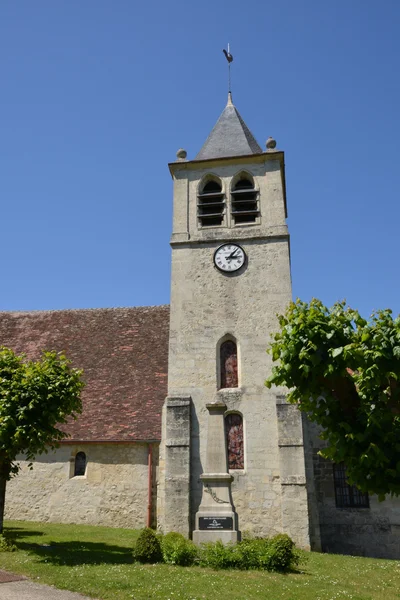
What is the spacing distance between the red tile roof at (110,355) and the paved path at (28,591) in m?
7.55

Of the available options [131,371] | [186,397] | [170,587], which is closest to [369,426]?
[170,587]

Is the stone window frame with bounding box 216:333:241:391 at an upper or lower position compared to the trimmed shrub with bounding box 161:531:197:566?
upper

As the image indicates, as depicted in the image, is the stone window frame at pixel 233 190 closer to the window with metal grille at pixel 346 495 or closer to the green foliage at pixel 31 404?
the green foliage at pixel 31 404

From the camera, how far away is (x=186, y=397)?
14805 mm

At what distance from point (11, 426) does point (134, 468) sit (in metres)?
5.88

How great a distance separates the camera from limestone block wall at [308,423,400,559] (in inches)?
542

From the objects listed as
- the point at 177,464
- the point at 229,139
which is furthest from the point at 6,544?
the point at 229,139

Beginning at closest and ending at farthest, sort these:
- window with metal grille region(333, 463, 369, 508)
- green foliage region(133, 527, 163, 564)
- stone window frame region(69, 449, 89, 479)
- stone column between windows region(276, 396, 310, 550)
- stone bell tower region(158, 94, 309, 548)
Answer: green foliage region(133, 527, 163, 564) < stone column between windows region(276, 396, 310, 550) < stone bell tower region(158, 94, 309, 548) < window with metal grille region(333, 463, 369, 508) < stone window frame region(69, 449, 89, 479)

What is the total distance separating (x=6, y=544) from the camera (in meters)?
10.5

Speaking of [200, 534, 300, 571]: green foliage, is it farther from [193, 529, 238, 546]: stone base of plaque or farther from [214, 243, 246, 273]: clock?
[214, 243, 246, 273]: clock

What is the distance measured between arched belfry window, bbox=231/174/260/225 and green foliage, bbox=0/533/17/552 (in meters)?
11.3

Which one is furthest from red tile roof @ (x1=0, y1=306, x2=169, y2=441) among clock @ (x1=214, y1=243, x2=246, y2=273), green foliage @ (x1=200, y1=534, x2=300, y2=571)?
green foliage @ (x1=200, y1=534, x2=300, y2=571)

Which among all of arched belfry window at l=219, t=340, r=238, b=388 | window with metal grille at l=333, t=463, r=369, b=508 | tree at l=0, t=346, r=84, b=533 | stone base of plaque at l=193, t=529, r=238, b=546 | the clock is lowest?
stone base of plaque at l=193, t=529, r=238, b=546

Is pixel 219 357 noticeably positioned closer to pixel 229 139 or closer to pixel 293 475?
pixel 293 475
